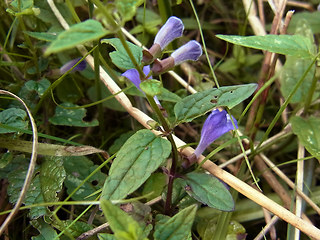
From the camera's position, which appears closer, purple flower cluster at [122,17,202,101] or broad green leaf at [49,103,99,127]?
purple flower cluster at [122,17,202,101]

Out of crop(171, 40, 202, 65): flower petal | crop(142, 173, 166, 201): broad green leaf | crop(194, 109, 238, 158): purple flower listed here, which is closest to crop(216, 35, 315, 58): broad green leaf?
crop(171, 40, 202, 65): flower petal

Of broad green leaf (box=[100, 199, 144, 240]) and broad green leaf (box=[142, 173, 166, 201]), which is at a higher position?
broad green leaf (box=[100, 199, 144, 240])

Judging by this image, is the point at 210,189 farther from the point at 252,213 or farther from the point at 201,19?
the point at 201,19

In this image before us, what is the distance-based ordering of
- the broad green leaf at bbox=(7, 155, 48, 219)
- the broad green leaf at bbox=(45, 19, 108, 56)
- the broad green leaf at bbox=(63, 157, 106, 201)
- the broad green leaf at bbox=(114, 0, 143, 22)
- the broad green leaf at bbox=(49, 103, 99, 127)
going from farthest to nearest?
1. the broad green leaf at bbox=(49, 103, 99, 127)
2. the broad green leaf at bbox=(63, 157, 106, 201)
3. the broad green leaf at bbox=(7, 155, 48, 219)
4. the broad green leaf at bbox=(114, 0, 143, 22)
5. the broad green leaf at bbox=(45, 19, 108, 56)

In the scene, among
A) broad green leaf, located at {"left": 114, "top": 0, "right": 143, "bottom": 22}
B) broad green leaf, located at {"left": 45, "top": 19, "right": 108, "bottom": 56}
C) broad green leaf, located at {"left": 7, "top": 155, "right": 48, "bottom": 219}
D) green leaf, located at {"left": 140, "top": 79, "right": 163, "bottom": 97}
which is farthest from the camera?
broad green leaf, located at {"left": 7, "top": 155, "right": 48, "bottom": 219}

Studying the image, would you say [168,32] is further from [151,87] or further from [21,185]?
[21,185]

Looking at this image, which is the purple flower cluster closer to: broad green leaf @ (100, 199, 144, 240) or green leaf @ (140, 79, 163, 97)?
green leaf @ (140, 79, 163, 97)

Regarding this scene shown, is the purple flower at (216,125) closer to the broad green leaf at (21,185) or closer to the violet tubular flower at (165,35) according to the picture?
the violet tubular flower at (165,35)

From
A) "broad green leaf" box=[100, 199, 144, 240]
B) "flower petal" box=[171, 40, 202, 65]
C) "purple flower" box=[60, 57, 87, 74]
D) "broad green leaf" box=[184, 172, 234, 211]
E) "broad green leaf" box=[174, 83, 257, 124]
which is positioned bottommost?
"broad green leaf" box=[184, 172, 234, 211]

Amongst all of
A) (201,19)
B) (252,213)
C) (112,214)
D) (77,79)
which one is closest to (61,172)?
(112,214)
